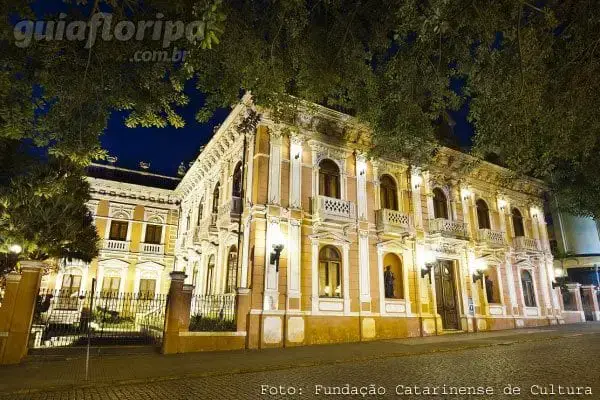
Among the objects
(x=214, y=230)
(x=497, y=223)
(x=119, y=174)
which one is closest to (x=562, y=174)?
(x=497, y=223)

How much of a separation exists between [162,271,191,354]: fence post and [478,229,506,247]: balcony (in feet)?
50.4

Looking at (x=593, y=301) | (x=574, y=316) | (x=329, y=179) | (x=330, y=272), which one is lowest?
(x=574, y=316)

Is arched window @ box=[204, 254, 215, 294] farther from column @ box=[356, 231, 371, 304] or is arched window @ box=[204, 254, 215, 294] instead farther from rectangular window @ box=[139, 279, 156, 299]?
rectangular window @ box=[139, 279, 156, 299]

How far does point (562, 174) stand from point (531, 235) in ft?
22.0

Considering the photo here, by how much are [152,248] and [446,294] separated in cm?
1866

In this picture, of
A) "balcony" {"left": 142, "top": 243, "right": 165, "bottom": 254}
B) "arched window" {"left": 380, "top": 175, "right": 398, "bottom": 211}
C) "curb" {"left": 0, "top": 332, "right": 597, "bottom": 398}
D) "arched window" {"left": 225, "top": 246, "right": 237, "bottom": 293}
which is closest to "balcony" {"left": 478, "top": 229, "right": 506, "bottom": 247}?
"arched window" {"left": 380, "top": 175, "right": 398, "bottom": 211}

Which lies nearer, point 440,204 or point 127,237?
point 440,204

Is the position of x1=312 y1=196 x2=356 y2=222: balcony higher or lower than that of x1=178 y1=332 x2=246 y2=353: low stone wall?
higher

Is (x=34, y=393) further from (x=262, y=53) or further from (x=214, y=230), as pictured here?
(x=214, y=230)

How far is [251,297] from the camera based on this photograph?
12.7 meters

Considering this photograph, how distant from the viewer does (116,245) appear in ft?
78.3

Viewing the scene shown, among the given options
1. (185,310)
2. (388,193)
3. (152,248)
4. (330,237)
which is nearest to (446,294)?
(388,193)

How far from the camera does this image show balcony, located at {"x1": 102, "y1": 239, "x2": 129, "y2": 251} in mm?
23625

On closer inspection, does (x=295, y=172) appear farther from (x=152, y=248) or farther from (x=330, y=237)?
(x=152, y=248)
